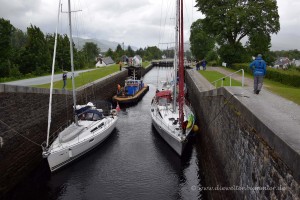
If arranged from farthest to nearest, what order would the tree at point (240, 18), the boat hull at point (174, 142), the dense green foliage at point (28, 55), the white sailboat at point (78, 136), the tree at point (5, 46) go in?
the tree at point (240, 18) < the dense green foliage at point (28, 55) < the tree at point (5, 46) < the boat hull at point (174, 142) < the white sailboat at point (78, 136)

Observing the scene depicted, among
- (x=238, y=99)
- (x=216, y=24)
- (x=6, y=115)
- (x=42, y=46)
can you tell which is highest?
(x=216, y=24)

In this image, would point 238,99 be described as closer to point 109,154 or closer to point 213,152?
point 213,152

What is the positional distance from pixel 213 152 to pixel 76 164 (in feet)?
27.5

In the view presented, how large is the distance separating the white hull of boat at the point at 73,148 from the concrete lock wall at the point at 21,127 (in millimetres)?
1341

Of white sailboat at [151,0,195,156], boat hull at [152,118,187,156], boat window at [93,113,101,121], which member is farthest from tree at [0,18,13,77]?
boat hull at [152,118,187,156]

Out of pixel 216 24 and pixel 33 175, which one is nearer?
pixel 33 175

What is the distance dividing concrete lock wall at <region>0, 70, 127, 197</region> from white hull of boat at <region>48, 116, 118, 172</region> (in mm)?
→ 1341

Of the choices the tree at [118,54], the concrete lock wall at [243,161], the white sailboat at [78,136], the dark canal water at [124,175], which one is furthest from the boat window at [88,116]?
the tree at [118,54]

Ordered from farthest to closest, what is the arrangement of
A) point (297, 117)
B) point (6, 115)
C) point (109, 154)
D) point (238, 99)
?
point (109, 154)
point (6, 115)
point (238, 99)
point (297, 117)

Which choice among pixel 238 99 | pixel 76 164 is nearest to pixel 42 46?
pixel 76 164

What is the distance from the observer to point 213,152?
14805 millimetres

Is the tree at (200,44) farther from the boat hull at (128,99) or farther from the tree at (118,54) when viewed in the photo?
the boat hull at (128,99)

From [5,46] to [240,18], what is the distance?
30.0 metres

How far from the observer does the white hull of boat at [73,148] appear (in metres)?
15.7
